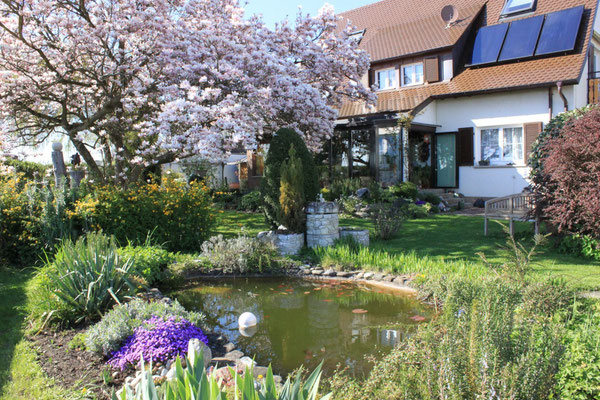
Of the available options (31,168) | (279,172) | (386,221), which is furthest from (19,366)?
(31,168)

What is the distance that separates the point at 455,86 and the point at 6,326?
16117 millimetres

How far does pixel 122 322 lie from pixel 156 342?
46cm

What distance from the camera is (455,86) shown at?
17.0m

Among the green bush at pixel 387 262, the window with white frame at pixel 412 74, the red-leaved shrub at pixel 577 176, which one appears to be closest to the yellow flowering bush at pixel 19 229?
the green bush at pixel 387 262

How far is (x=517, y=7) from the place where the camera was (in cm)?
1744

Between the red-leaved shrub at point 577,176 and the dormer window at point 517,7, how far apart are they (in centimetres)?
1162

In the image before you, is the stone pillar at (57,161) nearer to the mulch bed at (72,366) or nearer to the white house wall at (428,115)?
the mulch bed at (72,366)

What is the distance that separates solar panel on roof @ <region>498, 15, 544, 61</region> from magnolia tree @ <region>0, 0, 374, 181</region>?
868 centimetres

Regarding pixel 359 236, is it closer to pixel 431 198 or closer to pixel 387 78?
pixel 431 198

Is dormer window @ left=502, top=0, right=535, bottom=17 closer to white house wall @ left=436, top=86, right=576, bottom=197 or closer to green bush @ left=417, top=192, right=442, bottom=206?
white house wall @ left=436, top=86, right=576, bottom=197

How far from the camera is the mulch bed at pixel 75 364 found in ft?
11.5

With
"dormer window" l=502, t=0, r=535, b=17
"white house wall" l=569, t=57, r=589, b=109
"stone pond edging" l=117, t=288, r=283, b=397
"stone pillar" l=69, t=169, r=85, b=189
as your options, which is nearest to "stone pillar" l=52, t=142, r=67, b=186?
"stone pillar" l=69, t=169, r=85, b=189

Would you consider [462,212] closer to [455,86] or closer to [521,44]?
[455,86]

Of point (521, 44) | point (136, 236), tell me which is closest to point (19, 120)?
point (136, 236)
